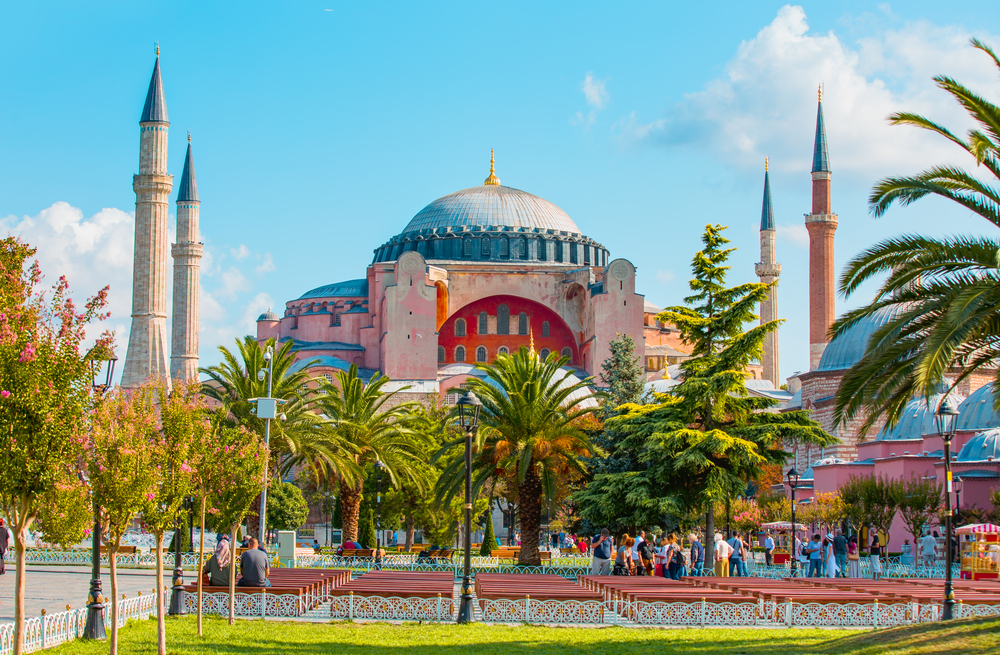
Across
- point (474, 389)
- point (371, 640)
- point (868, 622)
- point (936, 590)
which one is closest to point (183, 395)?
point (371, 640)

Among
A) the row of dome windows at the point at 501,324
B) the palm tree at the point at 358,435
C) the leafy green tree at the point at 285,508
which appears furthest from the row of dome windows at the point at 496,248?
the palm tree at the point at 358,435

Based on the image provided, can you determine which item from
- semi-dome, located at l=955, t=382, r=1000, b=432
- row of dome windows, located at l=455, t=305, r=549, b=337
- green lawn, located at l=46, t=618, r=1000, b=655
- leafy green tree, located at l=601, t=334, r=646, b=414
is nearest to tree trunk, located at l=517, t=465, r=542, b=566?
leafy green tree, located at l=601, t=334, r=646, b=414

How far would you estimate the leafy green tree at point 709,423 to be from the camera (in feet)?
63.2

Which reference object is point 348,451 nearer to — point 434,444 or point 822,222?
point 434,444

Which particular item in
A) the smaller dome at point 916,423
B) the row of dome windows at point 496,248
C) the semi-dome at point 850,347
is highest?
the row of dome windows at point 496,248

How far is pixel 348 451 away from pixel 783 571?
28.4ft

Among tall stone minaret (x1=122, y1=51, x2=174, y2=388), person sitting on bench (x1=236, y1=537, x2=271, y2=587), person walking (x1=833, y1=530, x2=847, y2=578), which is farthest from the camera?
tall stone minaret (x1=122, y1=51, x2=174, y2=388)

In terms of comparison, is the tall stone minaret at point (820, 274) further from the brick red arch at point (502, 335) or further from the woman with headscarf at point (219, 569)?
the woman with headscarf at point (219, 569)

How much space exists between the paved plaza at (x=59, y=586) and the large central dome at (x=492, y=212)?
35030 mm

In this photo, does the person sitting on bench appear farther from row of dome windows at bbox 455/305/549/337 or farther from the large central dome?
the large central dome

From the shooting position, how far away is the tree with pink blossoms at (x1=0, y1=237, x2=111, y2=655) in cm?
696

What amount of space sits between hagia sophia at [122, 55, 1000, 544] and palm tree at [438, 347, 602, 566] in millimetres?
9289

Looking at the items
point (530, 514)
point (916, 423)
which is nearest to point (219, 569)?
point (530, 514)

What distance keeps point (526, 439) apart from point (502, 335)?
30842 millimetres
